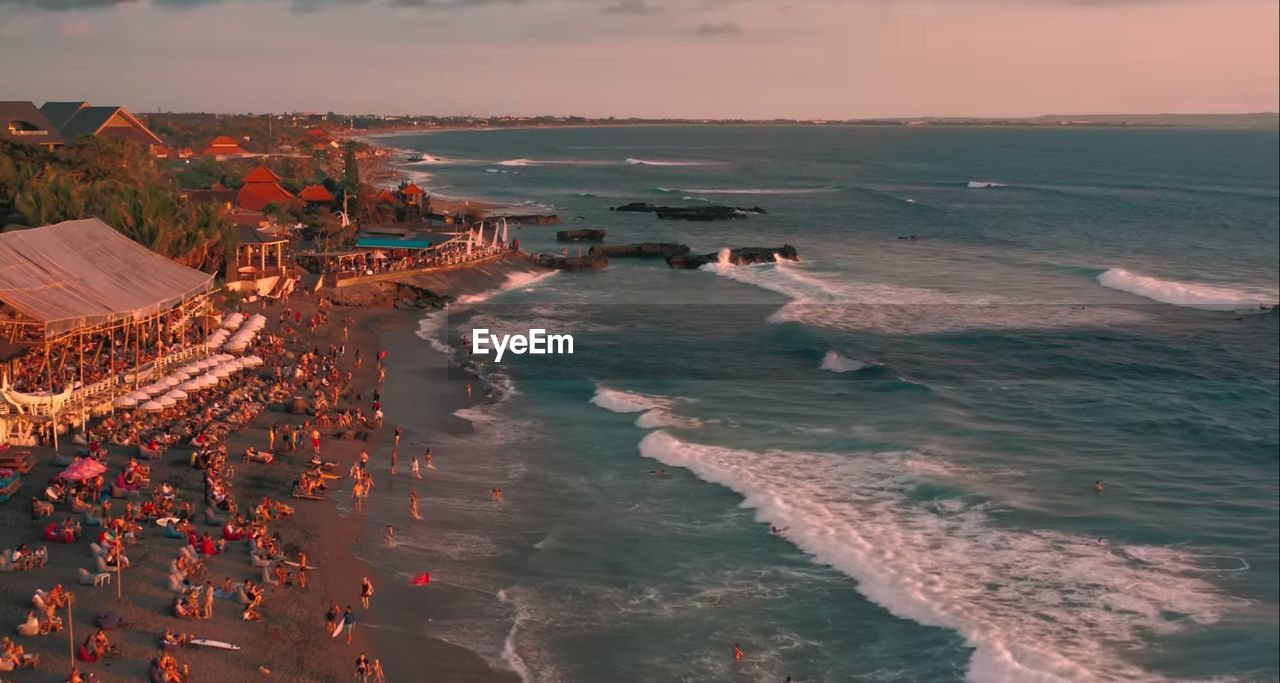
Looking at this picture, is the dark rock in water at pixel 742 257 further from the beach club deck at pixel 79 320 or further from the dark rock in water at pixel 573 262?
the beach club deck at pixel 79 320

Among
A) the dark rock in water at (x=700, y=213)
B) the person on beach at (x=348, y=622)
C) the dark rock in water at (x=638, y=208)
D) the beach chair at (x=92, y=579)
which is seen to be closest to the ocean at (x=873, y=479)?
the person on beach at (x=348, y=622)

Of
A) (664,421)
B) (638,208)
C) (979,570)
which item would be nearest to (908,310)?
(664,421)

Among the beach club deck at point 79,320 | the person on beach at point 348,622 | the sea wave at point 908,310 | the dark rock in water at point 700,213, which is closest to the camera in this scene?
the person on beach at point 348,622

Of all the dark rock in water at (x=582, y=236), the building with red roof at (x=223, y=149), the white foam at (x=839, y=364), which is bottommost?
the white foam at (x=839, y=364)

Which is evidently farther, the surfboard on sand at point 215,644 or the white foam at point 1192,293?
the white foam at point 1192,293

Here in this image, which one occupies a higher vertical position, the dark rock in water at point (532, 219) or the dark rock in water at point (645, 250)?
the dark rock in water at point (532, 219)

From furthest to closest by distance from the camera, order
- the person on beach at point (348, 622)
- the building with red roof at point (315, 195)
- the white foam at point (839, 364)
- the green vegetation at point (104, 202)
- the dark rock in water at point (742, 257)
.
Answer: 1. the building with red roof at point (315, 195)
2. the dark rock in water at point (742, 257)
3. the white foam at point (839, 364)
4. the green vegetation at point (104, 202)
5. the person on beach at point (348, 622)

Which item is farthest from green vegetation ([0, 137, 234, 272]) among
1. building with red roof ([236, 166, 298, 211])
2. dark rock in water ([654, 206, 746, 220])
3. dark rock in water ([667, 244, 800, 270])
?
dark rock in water ([654, 206, 746, 220])
